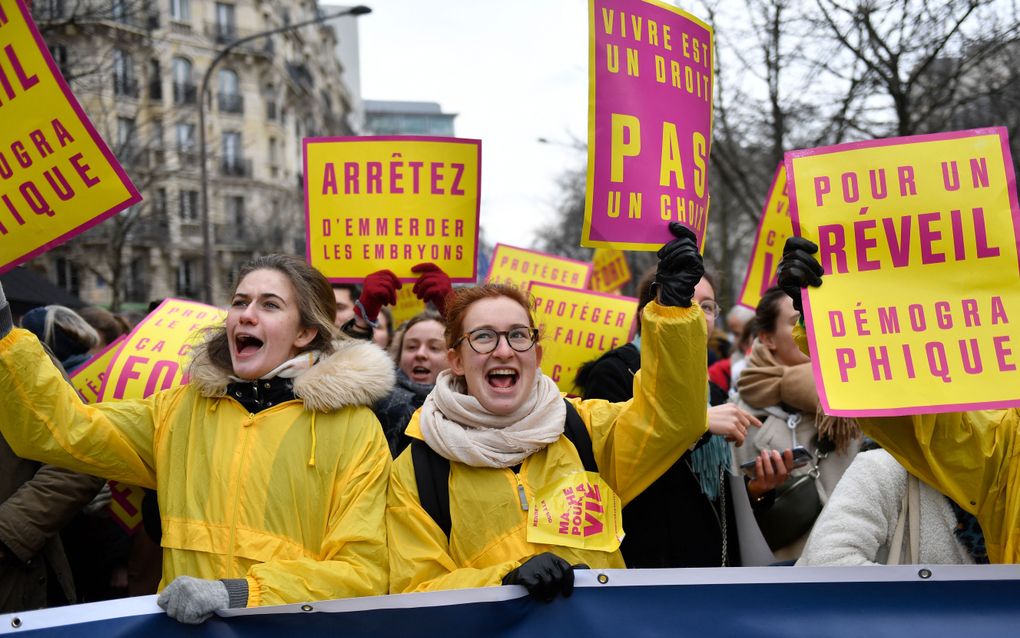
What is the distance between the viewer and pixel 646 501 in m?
3.02

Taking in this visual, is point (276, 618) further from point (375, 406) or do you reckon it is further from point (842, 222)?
point (842, 222)

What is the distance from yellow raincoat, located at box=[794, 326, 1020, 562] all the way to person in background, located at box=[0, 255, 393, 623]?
1.44 m

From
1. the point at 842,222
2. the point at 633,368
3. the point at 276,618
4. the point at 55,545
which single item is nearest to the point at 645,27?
the point at 842,222

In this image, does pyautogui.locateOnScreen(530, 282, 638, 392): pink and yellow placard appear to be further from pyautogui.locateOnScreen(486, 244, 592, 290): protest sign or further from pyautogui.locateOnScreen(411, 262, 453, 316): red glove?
pyautogui.locateOnScreen(486, 244, 592, 290): protest sign

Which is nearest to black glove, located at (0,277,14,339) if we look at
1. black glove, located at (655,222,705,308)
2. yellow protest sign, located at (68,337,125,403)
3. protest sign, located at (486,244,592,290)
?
yellow protest sign, located at (68,337,125,403)

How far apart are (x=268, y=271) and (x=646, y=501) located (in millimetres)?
1456

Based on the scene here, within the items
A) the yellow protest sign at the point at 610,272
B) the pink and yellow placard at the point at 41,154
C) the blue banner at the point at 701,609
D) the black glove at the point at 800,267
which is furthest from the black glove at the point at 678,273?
the yellow protest sign at the point at 610,272

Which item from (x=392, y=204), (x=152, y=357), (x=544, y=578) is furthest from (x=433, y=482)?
(x=392, y=204)

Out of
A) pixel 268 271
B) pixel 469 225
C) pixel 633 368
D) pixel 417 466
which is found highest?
pixel 469 225

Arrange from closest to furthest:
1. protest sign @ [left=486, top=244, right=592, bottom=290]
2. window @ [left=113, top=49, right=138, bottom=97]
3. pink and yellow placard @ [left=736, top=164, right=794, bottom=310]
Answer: pink and yellow placard @ [left=736, top=164, right=794, bottom=310], protest sign @ [left=486, top=244, right=592, bottom=290], window @ [left=113, top=49, right=138, bottom=97]

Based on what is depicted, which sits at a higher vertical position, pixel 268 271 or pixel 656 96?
pixel 656 96

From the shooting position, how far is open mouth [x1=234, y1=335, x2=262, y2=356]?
9.19 feet

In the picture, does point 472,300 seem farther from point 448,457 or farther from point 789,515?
point 789,515

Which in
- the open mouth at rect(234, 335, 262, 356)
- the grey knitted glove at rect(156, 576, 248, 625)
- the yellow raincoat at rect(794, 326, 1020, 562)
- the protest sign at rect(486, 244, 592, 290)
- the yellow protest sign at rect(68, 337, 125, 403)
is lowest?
the grey knitted glove at rect(156, 576, 248, 625)
